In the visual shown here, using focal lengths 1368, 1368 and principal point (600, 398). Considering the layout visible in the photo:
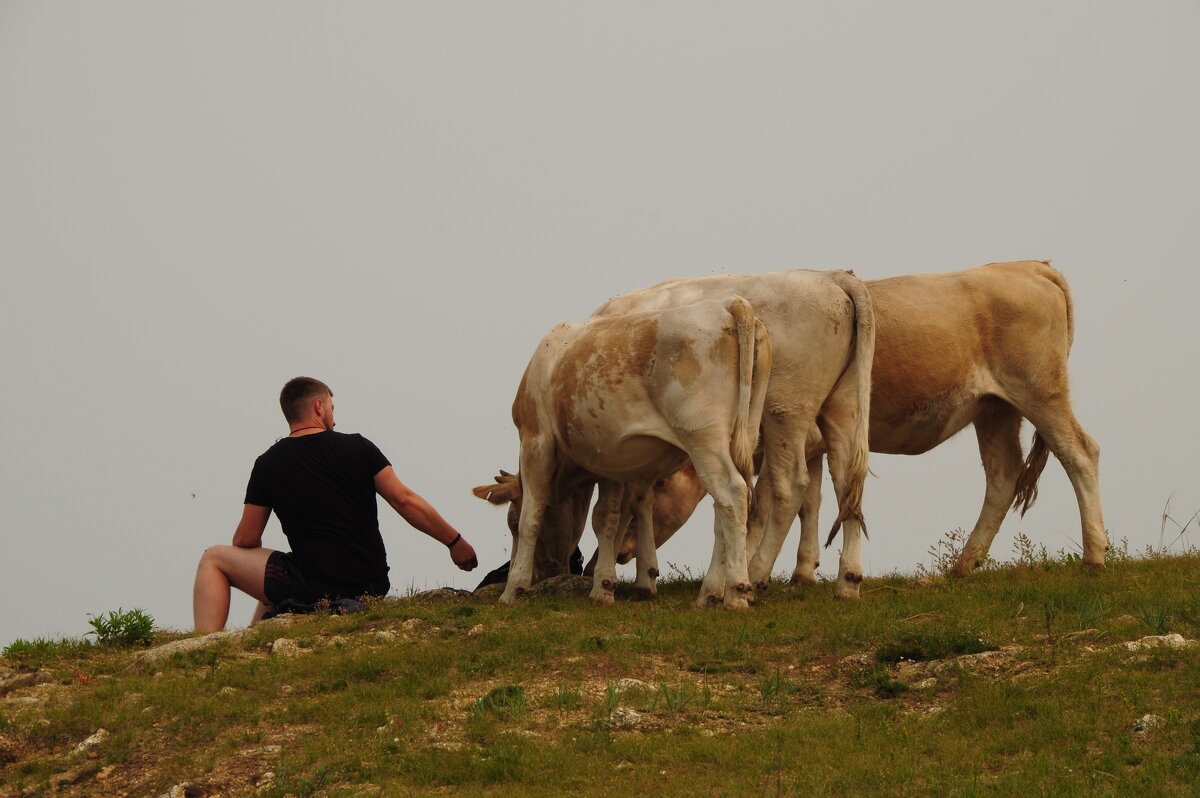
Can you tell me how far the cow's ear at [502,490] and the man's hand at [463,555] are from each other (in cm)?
109

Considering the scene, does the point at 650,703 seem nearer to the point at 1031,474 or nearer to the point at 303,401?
the point at 303,401

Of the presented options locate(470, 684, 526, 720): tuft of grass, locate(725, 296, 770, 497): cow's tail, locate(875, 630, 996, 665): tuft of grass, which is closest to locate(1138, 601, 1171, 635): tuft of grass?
locate(875, 630, 996, 665): tuft of grass

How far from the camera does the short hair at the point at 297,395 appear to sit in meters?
12.1

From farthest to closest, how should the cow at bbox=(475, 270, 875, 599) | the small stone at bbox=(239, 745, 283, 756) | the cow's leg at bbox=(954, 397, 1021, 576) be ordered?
the cow's leg at bbox=(954, 397, 1021, 576) < the cow at bbox=(475, 270, 875, 599) < the small stone at bbox=(239, 745, 283, 756)

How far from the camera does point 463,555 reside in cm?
1252

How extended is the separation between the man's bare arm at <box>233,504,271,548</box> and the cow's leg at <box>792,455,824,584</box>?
16.6 feet

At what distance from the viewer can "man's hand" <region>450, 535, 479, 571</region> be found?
492 inches

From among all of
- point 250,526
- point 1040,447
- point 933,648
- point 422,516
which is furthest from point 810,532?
point 250,526

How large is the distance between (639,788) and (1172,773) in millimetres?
2640

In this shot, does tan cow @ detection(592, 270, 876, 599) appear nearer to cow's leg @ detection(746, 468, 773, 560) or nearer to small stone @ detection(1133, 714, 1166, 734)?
cow's leg @ detection(746, 468, 773, 560)

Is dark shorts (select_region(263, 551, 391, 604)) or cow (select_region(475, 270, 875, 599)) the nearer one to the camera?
dark shorts (select_region(263, 551, 391, 604))

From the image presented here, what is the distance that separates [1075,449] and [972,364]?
1253 millimetres

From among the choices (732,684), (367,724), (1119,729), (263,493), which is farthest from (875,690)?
(263,493)

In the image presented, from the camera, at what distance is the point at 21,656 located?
416 inches
